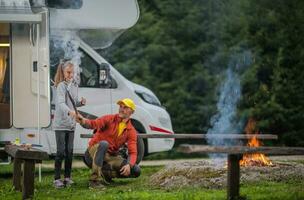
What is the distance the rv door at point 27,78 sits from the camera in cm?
1275

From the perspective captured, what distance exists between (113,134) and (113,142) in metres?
0.12

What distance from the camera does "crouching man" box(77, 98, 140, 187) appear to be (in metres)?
10.9

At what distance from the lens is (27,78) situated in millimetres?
13078

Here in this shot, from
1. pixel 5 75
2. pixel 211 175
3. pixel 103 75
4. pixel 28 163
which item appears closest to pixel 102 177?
pixel 211 175

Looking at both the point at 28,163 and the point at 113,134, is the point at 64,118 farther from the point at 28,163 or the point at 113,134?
the point at 28,163

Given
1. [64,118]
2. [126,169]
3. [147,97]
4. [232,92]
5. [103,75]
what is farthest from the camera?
[232,92]

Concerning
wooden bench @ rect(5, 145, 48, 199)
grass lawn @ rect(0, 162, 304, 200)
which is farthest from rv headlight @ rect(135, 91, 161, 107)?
wooden bench @ rect(5, 145, 48, 199)

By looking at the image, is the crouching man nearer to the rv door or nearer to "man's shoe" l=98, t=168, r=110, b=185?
"man's shoe" l=98, t=168, r=110, b=185

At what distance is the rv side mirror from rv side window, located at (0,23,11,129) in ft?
4.90

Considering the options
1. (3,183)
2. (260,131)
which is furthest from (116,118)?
(260,131)

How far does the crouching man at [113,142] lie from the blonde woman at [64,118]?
0.40 m

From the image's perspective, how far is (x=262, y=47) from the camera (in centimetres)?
2128

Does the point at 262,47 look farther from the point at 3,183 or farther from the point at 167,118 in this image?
the point at 3,183

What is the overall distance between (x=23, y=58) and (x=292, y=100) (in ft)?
30.8
